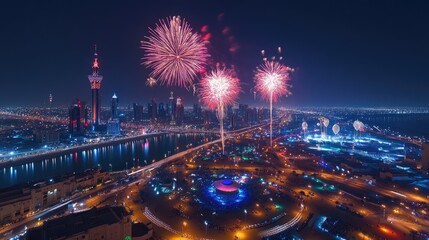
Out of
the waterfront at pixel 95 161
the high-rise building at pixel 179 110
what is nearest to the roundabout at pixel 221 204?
the waterfront at pixel 95 161

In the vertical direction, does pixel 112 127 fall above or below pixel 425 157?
above

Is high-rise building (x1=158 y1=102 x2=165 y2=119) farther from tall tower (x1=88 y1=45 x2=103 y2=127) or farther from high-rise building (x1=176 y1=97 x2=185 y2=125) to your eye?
tall tower (x1=88 y1=45 x2=103 y2=127)

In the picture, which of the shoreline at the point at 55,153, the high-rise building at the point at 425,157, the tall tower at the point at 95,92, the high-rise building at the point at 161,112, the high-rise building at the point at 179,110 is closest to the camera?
the high-rise building at the point at 425,157

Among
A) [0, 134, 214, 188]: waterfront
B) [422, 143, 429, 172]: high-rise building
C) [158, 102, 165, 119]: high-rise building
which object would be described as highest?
[158, 102, 165, 119]: high-rise building

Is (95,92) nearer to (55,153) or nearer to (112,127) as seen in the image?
(112,127)

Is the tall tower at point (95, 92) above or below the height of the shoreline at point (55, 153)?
above

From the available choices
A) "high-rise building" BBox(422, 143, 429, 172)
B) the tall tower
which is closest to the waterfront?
the tall tower

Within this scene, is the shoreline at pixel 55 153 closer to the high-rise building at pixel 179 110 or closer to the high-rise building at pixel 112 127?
the high-rise building at pixel 112 127

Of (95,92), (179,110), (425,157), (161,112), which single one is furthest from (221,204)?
(161,112)
